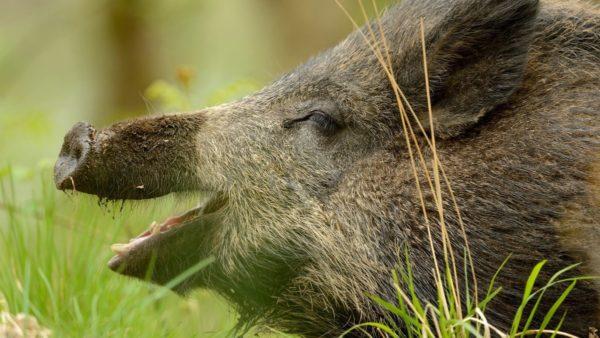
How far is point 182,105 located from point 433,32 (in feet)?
8.18

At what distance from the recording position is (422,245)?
4277 millimetres

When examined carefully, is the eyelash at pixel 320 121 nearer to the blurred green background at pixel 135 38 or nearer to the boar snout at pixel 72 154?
the boar snout at pixel 72 154

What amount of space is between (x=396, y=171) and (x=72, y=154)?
1419 millimetres

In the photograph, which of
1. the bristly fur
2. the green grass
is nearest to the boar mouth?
the bristly fur

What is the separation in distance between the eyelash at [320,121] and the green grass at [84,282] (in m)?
0.66

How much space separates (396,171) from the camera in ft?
14.7

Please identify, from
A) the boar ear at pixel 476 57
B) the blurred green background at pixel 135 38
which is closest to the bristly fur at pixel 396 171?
the boar ear at pixel 476 57

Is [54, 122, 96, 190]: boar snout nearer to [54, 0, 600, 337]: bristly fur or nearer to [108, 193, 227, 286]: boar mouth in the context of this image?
[54, 0, 600, 337]: bristly fur

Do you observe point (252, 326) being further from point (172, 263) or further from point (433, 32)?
point (433, 32)

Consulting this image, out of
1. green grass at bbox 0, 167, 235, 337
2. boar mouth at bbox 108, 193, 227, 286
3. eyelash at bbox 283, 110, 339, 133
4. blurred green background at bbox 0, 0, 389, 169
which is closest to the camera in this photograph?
green grass at bbox 0, 167, 235, 337

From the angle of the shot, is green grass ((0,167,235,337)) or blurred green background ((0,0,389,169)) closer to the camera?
green grass ((0,167,235,337))

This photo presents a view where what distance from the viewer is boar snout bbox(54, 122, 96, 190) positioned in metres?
4.39

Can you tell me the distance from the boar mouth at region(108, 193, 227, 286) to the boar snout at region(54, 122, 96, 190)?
14.3 inches

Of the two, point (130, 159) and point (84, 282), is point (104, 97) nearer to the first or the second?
point (84, 282)
